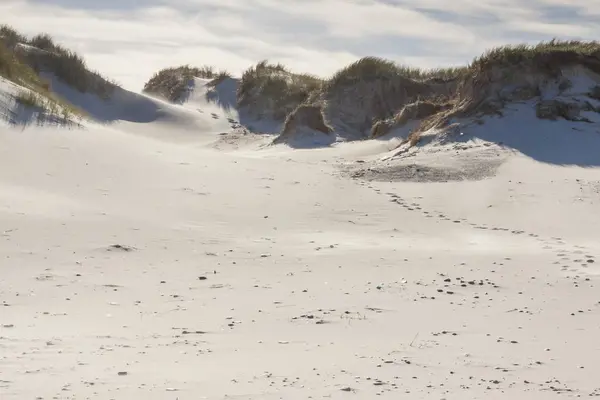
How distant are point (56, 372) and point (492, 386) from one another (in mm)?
1940

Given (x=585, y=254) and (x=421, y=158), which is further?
(x=421, y=158)

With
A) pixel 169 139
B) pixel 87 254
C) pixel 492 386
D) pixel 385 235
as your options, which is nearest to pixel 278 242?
pixel 385 235

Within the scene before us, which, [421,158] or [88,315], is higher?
[421,158]

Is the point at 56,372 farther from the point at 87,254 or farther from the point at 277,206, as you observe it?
the point at 277,206

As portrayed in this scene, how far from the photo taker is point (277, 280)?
5996mm

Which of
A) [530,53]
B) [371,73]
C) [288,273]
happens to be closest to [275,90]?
[371,73]

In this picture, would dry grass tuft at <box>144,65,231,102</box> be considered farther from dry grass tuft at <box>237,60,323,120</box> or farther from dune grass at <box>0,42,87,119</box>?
dune grass at <box>0,42,87,119</box>

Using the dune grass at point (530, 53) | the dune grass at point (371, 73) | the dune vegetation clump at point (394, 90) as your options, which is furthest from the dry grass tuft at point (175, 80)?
the dune grass at point (530, 53)

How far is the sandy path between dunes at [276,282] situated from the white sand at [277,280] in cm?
2

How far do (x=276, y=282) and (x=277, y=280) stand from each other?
0.07 m

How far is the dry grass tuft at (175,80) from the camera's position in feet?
96.7

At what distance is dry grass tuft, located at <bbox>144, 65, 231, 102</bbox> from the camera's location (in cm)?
2947

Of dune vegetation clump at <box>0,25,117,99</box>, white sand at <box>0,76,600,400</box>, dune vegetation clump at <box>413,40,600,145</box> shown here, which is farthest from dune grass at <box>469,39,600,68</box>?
dune vegetation clump at <box>0,25,117,99</box>

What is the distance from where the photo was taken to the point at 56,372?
3.65 metres
